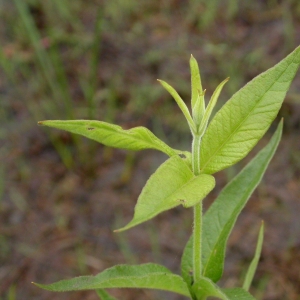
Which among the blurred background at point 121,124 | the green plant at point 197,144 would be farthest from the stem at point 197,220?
the blurred background at point 121,124

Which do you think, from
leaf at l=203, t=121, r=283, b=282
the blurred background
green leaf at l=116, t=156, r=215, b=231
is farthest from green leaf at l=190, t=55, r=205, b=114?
the blurred background

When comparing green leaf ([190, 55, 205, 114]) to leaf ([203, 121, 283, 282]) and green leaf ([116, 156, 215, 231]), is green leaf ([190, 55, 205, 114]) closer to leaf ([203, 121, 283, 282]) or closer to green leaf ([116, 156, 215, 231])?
green leaf ([116, 156, 215, 231])

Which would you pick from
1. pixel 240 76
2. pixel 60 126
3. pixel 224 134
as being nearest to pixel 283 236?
pixel 240 76

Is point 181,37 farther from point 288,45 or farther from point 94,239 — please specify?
point 94,239

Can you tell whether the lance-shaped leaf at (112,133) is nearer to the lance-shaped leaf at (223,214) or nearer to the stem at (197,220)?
the stem at (197,220)

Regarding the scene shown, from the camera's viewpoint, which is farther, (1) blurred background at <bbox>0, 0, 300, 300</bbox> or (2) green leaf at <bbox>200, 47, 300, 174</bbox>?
(1) blurred background at <bbox>0, 0, 300, 300</bbox>
